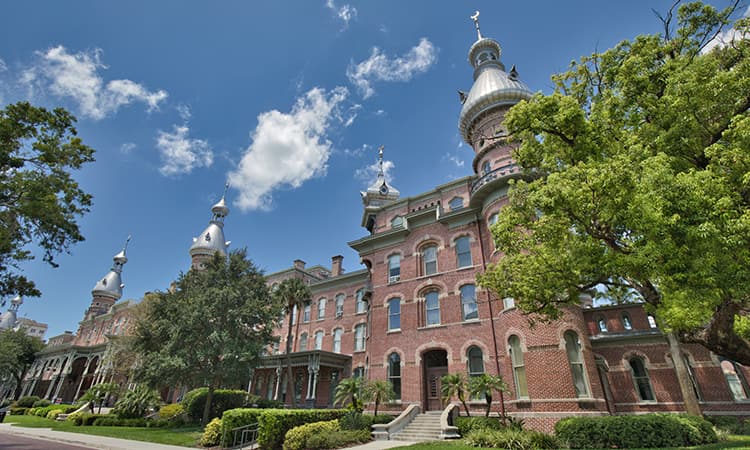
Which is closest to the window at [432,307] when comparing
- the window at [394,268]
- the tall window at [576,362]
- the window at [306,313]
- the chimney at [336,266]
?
the window at [394,268]

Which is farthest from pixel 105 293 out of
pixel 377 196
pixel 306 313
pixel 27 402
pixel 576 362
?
pixel 576 362

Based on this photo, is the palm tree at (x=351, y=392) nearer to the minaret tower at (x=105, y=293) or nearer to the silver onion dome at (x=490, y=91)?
the silver onion dome at (x=490, y=91)

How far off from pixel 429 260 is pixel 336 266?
16.6 meters

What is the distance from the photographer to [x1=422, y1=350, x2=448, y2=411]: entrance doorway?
21297mm

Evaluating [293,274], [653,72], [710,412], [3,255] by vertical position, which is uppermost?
[293,274]

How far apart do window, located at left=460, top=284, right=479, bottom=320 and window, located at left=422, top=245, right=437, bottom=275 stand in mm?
2758

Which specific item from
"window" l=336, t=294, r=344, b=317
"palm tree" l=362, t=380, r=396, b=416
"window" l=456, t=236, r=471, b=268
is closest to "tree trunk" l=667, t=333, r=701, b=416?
"window" l=456, t=236, r=471, b=268

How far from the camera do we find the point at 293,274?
142 feet

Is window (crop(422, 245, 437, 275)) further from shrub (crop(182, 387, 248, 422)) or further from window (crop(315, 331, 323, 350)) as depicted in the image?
shrub (crop(182, 387, 248, 422))

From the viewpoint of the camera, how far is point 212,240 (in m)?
56.2

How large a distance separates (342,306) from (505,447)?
2302cm

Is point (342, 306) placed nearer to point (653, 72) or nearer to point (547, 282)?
point (547, 282)

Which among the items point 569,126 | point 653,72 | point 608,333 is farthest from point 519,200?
point 608,333

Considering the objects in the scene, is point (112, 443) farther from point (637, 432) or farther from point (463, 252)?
point (637, 432)
